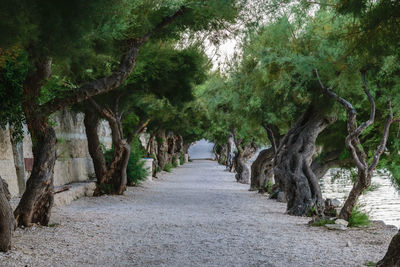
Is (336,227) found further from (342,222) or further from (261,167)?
(261,167)

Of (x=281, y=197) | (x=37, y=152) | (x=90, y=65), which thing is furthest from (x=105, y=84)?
(x=281, y=197)

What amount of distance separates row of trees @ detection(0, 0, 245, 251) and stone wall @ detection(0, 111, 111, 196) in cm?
105

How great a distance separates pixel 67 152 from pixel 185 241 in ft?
30.4

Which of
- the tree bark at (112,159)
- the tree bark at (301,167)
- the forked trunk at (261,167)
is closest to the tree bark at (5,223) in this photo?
the tree bark at (301,167)

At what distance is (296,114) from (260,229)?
631 centimetres

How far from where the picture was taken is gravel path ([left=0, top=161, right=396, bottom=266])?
5.83 m

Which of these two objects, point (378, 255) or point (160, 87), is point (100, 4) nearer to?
point (378, 255)

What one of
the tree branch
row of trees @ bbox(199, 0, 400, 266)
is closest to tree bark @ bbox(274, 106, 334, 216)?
row of trees @ bbox(199, 0, 400, 266)

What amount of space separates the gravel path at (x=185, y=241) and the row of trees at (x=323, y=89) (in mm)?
1298

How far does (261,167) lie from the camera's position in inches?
760

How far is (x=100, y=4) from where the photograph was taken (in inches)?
157

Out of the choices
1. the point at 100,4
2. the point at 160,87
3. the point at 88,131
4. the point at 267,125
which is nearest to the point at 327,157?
the point at 267,125

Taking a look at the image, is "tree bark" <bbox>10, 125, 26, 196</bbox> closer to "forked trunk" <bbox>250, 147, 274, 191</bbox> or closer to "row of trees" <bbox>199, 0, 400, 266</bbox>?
"row of trees" <bbox>199, 0, 400, 266</bbox>

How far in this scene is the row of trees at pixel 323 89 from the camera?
5219 mm
